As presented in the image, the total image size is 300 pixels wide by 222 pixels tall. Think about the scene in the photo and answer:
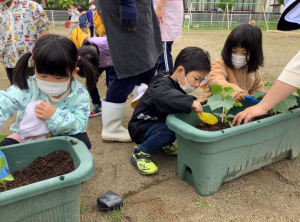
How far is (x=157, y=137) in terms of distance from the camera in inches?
68.9

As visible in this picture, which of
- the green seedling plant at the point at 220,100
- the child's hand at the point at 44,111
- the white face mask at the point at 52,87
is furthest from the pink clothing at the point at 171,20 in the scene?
the child's hand at the point at 44,111

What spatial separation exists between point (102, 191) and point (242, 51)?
1.47 m

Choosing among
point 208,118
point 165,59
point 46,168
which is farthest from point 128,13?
point 165,59

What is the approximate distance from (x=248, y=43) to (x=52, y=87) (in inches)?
57.3

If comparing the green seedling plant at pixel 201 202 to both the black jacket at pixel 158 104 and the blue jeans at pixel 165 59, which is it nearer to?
the black jacket at pixel 158 104

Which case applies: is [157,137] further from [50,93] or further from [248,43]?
[248,43]

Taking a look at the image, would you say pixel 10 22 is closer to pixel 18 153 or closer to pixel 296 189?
pixel 18 153

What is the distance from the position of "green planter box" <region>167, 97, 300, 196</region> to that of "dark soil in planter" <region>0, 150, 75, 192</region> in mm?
588

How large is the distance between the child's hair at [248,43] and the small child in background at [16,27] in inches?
72.4

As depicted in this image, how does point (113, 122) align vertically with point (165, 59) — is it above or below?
below

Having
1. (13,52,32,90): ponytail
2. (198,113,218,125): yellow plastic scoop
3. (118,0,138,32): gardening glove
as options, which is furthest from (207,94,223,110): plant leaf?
(13,52,32,90): ponytail

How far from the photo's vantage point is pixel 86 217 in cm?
138

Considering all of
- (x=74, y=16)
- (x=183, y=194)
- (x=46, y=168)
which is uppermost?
(x=74, y=16)

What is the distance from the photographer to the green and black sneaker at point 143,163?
1.73 meters
